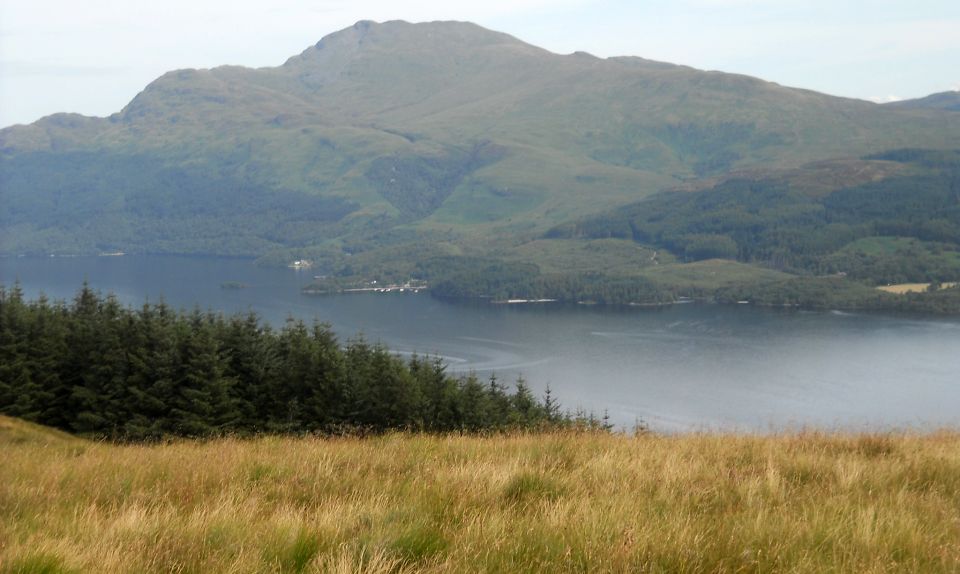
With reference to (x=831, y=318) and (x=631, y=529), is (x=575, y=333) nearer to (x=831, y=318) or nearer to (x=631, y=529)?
(x=831, y=318)

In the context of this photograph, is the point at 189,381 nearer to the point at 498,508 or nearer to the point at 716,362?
the point at 498,508

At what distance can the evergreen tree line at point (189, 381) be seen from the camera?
49.6 meters

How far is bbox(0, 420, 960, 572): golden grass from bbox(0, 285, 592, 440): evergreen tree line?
37.0 m

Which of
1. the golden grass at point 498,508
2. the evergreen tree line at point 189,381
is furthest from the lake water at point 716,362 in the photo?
the golden grass at point 498,508

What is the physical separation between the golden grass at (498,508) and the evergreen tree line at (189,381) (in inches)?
1458

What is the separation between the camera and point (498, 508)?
8.23 metres

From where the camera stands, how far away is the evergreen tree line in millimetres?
49562

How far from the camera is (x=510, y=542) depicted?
686 cm

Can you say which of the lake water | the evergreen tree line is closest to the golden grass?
the evergreen tree line

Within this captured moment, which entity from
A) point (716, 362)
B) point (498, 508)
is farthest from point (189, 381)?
point (716, 362)

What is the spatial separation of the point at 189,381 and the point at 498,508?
46.9 metres

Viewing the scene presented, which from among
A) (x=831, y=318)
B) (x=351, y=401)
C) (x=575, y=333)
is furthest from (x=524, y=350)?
(x=351, y=401)

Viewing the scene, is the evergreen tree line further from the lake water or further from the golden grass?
the lake water

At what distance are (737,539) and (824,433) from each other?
767 cm
